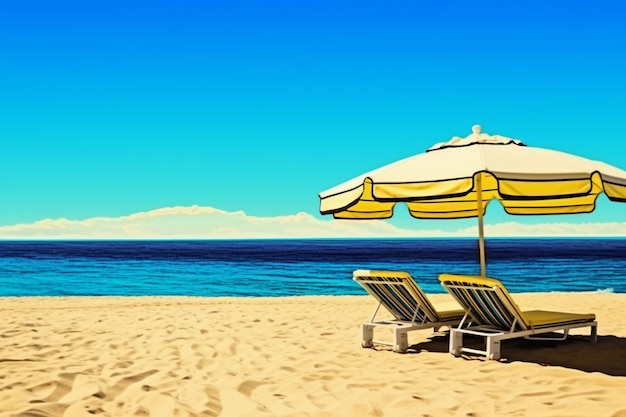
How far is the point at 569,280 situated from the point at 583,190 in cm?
2991

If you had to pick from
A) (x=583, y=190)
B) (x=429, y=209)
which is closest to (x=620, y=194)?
(x=583, y=190)

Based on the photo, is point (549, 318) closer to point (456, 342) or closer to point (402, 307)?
point (456, 342)

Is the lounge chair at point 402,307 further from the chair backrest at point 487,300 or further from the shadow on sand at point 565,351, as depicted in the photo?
the chair backrest at point 487,300

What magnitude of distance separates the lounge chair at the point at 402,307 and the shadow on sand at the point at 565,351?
29 cm

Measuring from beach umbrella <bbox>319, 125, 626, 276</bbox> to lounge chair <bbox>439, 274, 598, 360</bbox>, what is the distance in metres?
0.87

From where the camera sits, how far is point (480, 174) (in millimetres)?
6285

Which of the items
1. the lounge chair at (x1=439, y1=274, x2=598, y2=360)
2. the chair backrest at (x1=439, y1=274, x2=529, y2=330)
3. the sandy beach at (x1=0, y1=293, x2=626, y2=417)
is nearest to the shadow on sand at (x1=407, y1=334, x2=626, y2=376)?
the sandy beach at (x1=0, y1=293, x2=626, y2=417)

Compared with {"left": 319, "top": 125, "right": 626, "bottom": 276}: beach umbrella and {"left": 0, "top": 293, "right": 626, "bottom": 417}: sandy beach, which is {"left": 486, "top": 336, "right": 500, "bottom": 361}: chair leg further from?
{"left": 319, "top": 125, "right": 626, "bottom": 276}: beach umbrella

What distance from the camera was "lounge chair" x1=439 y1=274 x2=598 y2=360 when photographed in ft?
20.2

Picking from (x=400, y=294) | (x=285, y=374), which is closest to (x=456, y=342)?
(x=400, y=294)

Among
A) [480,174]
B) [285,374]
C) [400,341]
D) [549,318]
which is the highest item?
[480,174]

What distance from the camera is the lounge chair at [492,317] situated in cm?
616

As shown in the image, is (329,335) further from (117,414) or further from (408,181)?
(117,414)

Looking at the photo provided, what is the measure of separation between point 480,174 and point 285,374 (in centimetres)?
265
